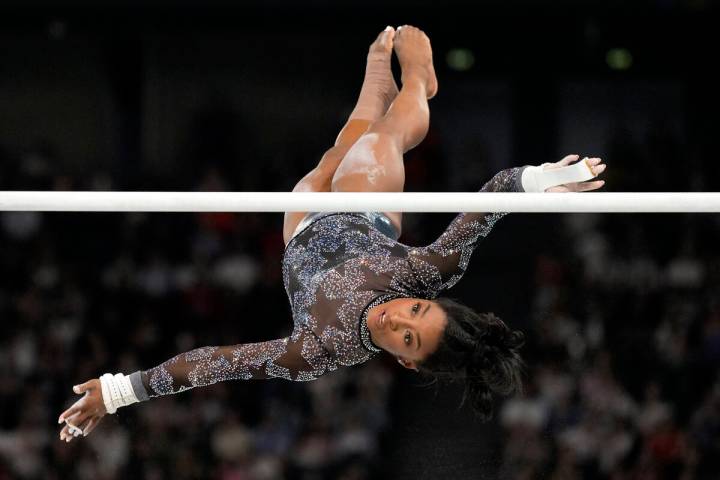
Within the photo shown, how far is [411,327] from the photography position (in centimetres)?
304

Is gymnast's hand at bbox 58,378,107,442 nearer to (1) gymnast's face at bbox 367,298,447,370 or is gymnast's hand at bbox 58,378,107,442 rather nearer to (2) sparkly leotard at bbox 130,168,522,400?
(2) sparkly leotard at bbox 130,168,522,400

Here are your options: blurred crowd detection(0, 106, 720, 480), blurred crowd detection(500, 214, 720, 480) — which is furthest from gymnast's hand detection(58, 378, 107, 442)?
blurred crowd detection(500, 214, 720, 480)

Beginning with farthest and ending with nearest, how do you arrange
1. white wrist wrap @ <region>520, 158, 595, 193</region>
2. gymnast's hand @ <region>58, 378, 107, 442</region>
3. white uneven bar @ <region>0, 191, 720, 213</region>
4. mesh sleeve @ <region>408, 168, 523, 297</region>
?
gymnast's hand @ <region>58, 378, 107, 442</region> < mesh sleeve @ <region>408, 168, 523, 297</region> < white wrist wrap @ <region>520, 158, 595, 193</region> < white uneven bar @ <region>0, 191, 720, 213</region>

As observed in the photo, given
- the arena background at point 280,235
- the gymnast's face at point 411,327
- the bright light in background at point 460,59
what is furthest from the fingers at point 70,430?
the bright light in background at point 460,59

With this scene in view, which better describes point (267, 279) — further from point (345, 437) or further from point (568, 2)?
point (568, 2)

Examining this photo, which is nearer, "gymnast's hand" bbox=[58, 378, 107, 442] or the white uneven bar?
the white uneven bar

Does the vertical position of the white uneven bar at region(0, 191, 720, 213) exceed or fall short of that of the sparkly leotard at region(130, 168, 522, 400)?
it exceeds it

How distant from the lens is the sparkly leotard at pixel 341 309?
319 centimetres

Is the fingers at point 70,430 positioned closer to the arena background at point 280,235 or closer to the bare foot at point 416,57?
the bare foot at point 416,57

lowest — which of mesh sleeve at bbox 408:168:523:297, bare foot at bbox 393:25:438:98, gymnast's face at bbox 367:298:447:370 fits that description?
gymnast's face at bbox 367:298:447:370

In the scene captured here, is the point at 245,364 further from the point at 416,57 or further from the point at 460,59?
the point at 460,59

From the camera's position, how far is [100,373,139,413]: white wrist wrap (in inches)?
130

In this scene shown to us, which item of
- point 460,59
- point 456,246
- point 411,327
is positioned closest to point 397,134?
point 456,246

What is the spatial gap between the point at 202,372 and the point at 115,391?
0.96 feet
